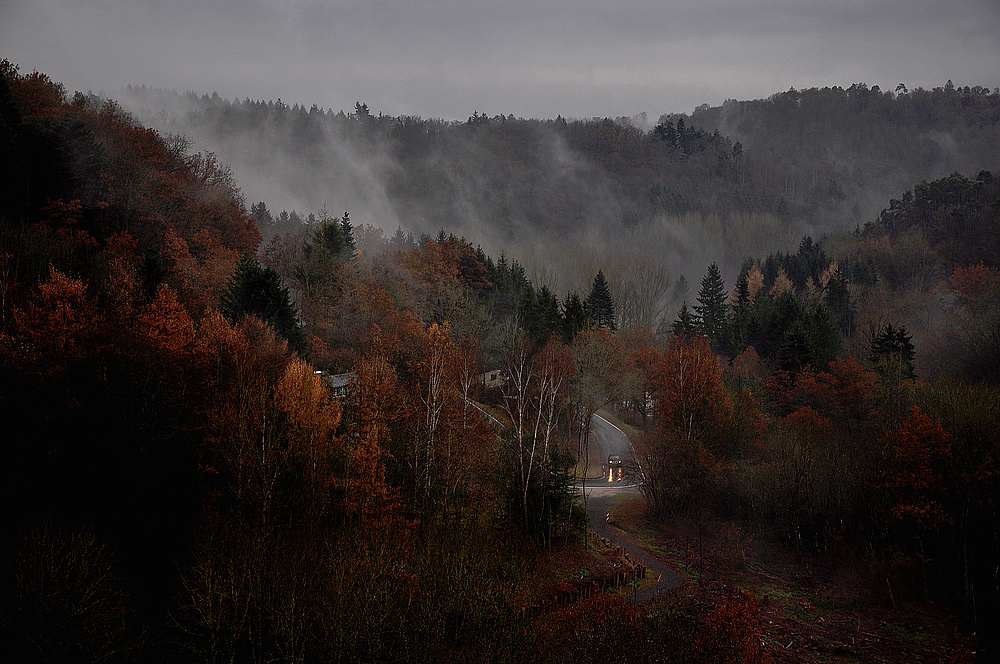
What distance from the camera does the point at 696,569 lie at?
32.9 m

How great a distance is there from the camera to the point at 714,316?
82.9 meters

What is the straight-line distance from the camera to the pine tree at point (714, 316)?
260ft

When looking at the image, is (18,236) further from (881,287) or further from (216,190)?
(881,287)

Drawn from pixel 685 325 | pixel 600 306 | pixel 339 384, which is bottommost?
pixel 339 384

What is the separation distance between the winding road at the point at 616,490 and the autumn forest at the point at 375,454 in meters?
1.30

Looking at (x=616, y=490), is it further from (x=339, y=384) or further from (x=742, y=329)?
(x=742, y=329)

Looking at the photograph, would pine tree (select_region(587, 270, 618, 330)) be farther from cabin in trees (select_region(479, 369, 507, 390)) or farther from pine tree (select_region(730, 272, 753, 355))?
cabin in trees (select_region(479, 369, 507, 390))

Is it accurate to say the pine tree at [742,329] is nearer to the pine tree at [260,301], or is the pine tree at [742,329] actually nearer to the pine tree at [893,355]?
the pine tree at [893,355]

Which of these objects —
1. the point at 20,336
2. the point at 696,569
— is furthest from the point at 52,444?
the point at 696,569

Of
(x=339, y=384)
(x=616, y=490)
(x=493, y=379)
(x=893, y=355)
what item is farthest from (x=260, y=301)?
(x=893, y=355)

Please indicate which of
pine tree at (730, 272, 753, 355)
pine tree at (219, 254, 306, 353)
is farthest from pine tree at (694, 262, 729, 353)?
pine tree at (219, 254, 306, 353)

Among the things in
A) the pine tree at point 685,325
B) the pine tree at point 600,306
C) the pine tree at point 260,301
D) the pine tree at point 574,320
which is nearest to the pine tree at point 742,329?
the pine tree at point 685,325

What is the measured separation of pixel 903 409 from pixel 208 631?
44672mm

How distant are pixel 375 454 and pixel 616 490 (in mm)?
24634
